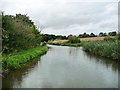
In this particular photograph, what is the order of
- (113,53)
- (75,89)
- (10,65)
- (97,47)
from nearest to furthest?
1. (75,89)
2. (10,65)
3. (113,53)
4. (97,47)

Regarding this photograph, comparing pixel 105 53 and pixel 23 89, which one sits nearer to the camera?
pixel 23 89

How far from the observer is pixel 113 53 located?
23.7 m

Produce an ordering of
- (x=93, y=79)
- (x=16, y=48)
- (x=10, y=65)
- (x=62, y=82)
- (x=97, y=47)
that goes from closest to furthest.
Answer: (x=62, y=82) → (x=93, y=79) → (x=10, y=65) → (x=16, y=48) → (x=97, y=47)

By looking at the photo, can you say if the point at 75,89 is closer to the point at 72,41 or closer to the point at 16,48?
the point at 16,48

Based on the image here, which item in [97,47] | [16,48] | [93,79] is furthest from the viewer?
[97,47]

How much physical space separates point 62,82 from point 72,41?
65.3m

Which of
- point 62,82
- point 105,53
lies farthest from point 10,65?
point 105,53

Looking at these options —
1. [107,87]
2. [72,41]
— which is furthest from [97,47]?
[72,41]

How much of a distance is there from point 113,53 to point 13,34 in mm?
11221

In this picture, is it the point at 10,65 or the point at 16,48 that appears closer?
the point at 10,65

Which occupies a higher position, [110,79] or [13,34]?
[13,34]

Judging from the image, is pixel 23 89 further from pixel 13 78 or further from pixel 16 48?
pixel 16 48

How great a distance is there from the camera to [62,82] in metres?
12.3

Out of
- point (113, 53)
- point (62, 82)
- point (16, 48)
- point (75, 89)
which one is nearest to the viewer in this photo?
point (75, 89)
